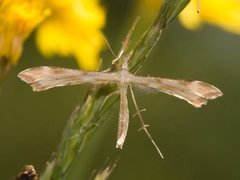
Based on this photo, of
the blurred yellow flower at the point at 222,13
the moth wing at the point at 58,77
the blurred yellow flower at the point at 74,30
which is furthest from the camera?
the blurred yellow flower at the point at 222,13

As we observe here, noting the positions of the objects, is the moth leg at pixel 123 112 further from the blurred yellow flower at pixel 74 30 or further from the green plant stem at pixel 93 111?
the blurred yellow flower at pixel 74 30

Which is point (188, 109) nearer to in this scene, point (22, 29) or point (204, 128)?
point (204, 128)

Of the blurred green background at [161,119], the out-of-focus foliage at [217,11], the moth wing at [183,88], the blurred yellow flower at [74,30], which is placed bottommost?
the moth wing at [183,88]

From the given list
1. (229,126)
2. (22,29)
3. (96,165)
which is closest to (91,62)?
(22,29)

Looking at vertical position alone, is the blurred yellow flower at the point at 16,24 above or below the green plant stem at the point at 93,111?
above

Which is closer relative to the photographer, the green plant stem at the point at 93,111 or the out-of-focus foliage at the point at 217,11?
the green plant stem at the point at 93,111

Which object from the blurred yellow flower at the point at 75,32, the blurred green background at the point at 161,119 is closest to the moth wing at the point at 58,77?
the blurred yellow flower at the point at 75,32

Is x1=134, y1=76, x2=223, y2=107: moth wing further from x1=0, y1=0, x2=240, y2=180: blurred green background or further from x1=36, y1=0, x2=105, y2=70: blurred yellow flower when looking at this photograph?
x1=0, y1=0, x2=240, y2=180: blurred green background

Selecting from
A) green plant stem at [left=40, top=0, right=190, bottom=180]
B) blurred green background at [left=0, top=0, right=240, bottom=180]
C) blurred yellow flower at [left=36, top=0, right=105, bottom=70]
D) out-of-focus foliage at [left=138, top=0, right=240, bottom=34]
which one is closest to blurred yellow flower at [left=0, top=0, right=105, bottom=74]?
blurred yellow flower at [left=36, top=0, right=105, bottom=70]

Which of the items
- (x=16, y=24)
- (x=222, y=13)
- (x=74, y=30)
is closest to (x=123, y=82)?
(x=16, y=24)
